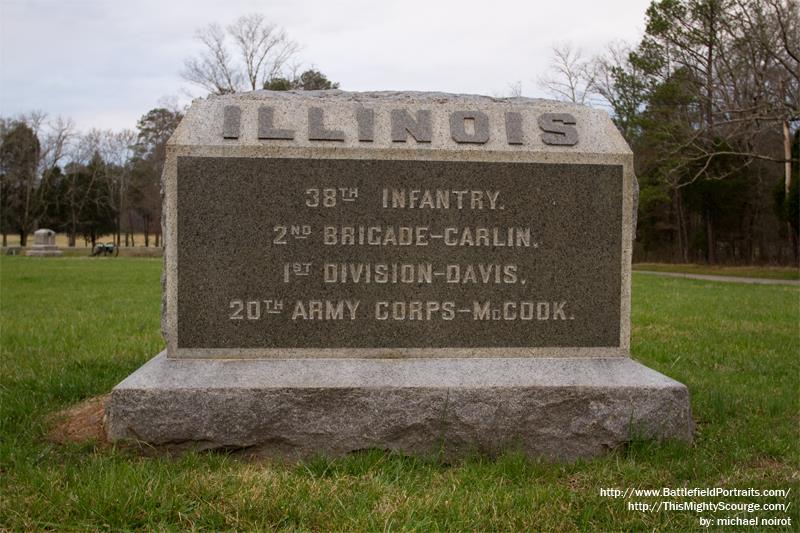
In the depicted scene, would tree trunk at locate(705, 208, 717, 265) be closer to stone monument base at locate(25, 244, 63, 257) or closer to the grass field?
the grass field

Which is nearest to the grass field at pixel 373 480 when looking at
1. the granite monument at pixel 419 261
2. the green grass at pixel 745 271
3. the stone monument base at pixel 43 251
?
the granite monument at pixel 419 261

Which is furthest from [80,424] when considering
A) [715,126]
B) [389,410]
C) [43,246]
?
[43,246]

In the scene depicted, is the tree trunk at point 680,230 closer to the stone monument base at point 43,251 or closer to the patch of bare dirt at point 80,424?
the stone monument base at point 43,251

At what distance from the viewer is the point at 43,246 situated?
39281 mm

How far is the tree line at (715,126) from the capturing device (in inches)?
668

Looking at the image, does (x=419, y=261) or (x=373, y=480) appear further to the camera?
(x=419, y=261)

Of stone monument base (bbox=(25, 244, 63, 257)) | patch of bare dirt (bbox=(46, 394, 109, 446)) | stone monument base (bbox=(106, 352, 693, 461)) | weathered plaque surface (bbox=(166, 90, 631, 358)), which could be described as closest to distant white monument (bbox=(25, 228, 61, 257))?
stone monument base (bbox=(25, 244, 63, 257))

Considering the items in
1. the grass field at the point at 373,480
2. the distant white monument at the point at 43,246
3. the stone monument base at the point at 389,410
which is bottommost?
the grass field at the point at 373,480

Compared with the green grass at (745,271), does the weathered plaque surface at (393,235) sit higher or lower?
higher

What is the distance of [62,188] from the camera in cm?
5491

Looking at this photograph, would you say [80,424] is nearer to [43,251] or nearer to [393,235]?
[393,235]

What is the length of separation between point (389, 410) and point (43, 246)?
133 feet

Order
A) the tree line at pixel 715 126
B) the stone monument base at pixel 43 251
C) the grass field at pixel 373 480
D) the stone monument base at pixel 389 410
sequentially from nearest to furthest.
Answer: the grass field at pixel 373 480, the stone monument base at pixel 389 410, the tree line at pixel 715 126, the stone monument base at pixel 43 251

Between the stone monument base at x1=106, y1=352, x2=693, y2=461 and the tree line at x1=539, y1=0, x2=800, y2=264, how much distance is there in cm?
1274
